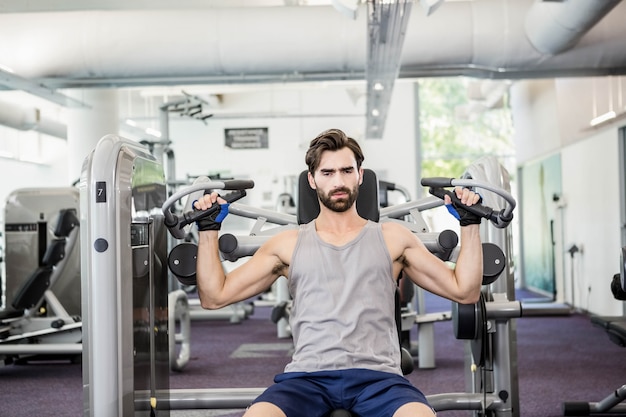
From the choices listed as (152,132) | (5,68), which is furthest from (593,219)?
(152,132)

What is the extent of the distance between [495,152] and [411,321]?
8138mm

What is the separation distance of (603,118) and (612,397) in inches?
165

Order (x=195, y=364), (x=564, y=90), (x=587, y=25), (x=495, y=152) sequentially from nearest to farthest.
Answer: (x=587, y=25)
(x=195, y=364)
(x=564, y=90)
(x=495, y=152)

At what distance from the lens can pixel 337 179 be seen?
2279 millimetres

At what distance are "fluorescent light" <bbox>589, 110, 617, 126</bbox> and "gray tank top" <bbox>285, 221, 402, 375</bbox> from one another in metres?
5.29

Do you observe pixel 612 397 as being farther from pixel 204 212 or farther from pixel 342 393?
pixel 204 212

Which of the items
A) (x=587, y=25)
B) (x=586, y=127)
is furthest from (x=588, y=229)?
(x=587, y=25)

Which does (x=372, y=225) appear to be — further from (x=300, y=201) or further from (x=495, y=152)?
(x=495, y=152)

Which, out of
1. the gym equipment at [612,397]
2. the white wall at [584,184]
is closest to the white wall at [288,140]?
A: the white wall at [584,184]

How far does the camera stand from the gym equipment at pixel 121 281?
7.48ft

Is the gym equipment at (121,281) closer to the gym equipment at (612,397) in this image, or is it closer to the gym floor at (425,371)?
the gym floor at (425,371)

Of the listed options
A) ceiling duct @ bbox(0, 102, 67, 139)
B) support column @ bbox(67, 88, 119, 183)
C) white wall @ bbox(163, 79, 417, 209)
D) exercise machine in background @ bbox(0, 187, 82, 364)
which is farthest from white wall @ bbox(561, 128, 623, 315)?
ceiling duct @ bbox(0, 102, 67, 139)

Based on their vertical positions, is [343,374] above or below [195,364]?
above

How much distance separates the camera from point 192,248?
2416mm
